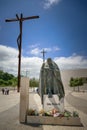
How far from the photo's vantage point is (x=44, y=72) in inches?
418

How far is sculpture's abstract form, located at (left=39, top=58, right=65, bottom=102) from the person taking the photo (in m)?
10.2

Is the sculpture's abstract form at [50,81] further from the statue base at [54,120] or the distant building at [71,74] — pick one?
the distant building at [71,74]

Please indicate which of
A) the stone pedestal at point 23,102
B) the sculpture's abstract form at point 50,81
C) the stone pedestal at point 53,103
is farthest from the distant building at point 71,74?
the stone pedestal at point 23,102

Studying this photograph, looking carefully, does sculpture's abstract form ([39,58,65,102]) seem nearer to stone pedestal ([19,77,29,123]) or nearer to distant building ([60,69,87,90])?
stone pedestal ([19,77,29,123])

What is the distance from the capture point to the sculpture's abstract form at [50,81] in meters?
10.2

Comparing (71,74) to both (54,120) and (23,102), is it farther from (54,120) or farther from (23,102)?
(54,120)

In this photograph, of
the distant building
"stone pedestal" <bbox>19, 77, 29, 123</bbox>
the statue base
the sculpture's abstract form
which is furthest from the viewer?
the distant building

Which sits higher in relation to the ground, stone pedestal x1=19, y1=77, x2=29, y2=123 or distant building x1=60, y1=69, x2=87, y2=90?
distant building x1=60, y1=69, x2=87, y2=90

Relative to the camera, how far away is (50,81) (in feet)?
34.1

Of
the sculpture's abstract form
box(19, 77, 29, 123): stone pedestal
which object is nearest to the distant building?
the sculpture's abstract form

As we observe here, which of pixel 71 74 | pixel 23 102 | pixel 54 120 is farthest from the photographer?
pixel 71 74

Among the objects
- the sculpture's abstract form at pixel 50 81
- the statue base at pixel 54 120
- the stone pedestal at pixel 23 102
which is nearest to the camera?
the statue base at pixel 54 120

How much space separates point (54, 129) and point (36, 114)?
1.53 metres

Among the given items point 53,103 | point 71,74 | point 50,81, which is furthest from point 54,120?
point 71,74
